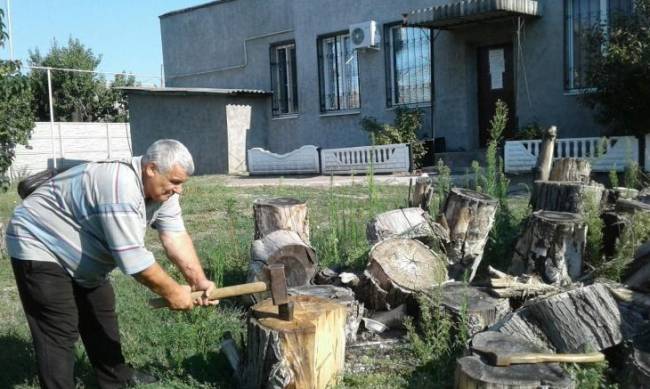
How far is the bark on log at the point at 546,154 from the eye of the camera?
7129mm

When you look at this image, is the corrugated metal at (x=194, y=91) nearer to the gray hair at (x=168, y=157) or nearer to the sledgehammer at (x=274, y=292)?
the sledgehammer at (x=274, y=292)

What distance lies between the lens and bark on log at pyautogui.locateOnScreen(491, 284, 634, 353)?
3633 millimetres

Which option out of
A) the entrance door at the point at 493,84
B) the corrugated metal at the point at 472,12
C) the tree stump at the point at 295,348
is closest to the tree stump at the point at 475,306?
the tree stump at the point at 295,348

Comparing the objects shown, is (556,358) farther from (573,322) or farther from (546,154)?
(546,154)

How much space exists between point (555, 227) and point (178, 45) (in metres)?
19.3

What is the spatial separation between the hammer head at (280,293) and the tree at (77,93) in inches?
1220

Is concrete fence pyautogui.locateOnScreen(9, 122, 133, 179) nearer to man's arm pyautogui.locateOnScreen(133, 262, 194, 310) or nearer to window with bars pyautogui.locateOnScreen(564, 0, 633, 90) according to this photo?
window with bars pyautogui.locateOnScreen(564, 0, 633, 90)

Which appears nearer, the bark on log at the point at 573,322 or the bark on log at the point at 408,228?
the bark on log at the point at 573,322

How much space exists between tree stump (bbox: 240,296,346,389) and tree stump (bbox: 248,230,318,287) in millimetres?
1341

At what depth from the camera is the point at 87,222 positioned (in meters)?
3.20

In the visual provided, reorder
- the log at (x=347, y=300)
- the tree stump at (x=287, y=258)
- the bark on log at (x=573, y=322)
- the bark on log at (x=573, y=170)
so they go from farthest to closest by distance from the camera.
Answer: the bark on log at (x=573, y=170) → the tree stump at (x=287, y=258) → the log at (x=347, y=300) → the bark on log at (x=573, y=322)

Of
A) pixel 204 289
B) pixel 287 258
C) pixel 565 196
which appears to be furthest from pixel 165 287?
pixel 565 196

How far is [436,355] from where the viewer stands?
4.00m

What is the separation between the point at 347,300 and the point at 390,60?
41.7 ft
